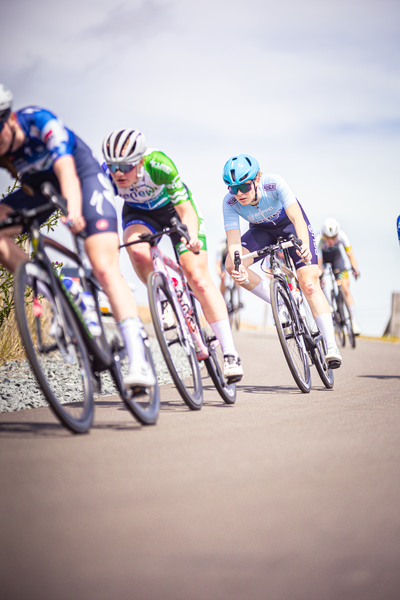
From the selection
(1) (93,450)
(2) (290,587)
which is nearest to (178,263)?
(1) (93,450)

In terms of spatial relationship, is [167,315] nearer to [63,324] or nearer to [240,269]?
[63,324]

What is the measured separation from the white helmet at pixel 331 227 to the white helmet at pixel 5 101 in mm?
9343

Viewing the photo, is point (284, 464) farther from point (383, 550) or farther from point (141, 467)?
point (383, 550)

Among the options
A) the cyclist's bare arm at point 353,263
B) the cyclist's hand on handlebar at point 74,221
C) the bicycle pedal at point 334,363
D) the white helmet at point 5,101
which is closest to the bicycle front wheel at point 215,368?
the bicycle pedal at point 334,363

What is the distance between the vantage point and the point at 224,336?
5.01m

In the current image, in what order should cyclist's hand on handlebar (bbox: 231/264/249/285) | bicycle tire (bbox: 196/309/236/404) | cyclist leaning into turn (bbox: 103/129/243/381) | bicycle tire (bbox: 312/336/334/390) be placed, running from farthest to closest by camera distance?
1. bicycle tire (bbox: 312/336/334/390)
2. cyclist's hand on handlebar (bbox: 231/264/249/285)
3. bicycle tire (bbox: 196/309/236/404)
4. cyclist leaning into turn (bbox: 103/129/243/381)

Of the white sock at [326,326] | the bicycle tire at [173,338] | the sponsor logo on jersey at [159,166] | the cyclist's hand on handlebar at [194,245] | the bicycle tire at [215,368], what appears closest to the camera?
the bicycle tire at [173,338]

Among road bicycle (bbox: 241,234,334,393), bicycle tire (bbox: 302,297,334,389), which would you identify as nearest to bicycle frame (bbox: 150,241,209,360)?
road bicycle (bbox: 241,234,334,393)

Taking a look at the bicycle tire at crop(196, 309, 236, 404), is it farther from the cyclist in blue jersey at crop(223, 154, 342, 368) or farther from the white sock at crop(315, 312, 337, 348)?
the white sock at crop(315, 312, 337, 348)

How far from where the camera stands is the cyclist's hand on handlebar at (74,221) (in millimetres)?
3400

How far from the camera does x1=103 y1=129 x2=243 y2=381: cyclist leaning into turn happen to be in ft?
13.4

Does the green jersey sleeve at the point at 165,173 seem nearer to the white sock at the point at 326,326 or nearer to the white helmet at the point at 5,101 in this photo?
the white helmet at the point at 5,101

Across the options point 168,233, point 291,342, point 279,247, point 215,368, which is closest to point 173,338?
point 215,368

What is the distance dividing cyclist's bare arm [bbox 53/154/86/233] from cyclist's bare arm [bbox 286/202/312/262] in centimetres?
290
